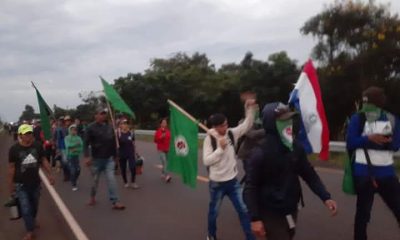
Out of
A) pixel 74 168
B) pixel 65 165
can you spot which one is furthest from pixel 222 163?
pixel 65 165

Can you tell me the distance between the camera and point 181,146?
307 inches

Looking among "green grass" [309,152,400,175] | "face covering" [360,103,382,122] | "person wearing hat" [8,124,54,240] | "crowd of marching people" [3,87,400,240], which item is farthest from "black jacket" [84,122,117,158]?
"green grass" [309,152,400,175]

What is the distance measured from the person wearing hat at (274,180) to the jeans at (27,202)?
472 centimetres

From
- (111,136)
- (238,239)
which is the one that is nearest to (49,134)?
(111,136)

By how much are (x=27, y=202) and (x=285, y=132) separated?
16.5 feet

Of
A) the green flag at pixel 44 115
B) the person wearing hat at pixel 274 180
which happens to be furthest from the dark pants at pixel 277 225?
the green flag at pixel 44 115

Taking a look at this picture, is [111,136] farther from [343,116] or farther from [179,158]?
[343,116]

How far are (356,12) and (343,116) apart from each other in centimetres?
613

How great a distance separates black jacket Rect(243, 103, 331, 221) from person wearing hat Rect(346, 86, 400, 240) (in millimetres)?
1607

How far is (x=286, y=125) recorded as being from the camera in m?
4.17

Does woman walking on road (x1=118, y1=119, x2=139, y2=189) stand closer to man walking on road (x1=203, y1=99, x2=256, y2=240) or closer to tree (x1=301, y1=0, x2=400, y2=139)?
man walking on road (x1=203, y1=99, x2=256, y2=240)

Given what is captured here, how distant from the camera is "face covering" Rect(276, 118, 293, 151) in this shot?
13.5ft

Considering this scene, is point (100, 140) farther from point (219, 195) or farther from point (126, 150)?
point (219, 195)

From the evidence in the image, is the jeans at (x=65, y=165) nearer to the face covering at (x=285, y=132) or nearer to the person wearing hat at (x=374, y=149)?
the person wearing hat at (x=374, y=149)
